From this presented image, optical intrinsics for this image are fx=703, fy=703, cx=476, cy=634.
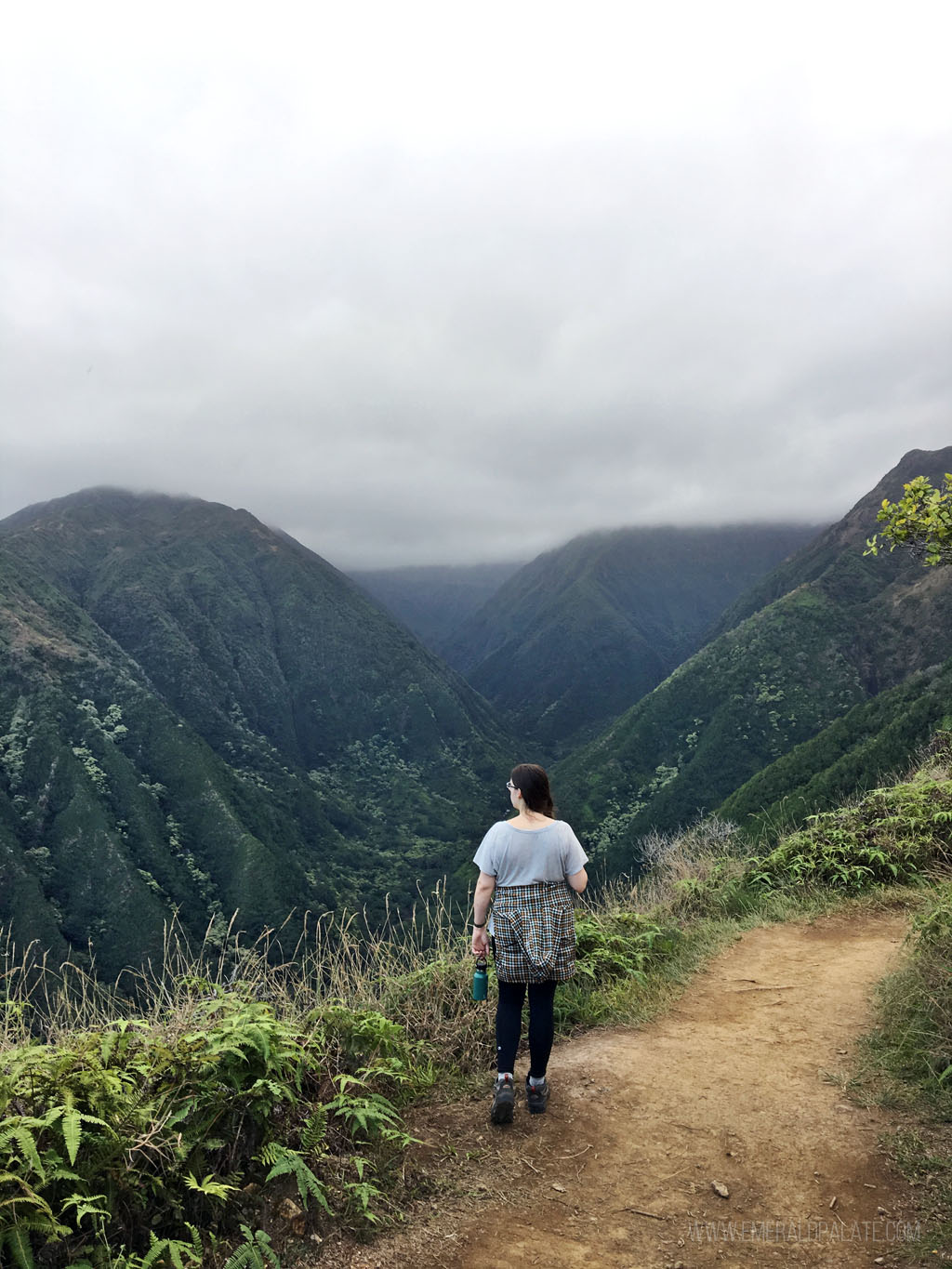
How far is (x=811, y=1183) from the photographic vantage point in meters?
3.57

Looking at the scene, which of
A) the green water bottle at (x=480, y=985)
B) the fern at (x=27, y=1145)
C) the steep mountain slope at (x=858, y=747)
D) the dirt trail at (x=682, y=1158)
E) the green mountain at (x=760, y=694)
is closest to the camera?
the fern at (x=27, y=1145)

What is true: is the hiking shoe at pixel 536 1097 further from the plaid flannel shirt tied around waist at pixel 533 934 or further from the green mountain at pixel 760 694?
the green mountain at pixel 760 694

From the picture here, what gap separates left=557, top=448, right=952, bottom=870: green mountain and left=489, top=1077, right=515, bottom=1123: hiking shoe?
75.6 meters

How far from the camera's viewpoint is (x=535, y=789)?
4.46 meters

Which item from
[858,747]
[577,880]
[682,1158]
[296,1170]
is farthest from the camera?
[858,747]

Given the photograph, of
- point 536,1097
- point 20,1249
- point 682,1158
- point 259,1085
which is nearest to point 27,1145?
point 20,1249

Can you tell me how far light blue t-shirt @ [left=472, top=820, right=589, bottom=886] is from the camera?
4324 millimetres

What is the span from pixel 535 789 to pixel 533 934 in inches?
33.8

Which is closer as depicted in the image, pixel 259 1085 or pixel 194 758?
pixel 259 1085

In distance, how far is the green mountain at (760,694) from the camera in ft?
305

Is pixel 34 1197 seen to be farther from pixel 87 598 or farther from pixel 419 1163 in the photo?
pixel 87 598

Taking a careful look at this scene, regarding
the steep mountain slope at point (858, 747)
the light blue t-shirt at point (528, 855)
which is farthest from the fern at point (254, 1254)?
the steep mountain slope at point (858, 747)

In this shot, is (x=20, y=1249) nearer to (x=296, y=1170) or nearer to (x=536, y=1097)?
(x=296, y=1170)

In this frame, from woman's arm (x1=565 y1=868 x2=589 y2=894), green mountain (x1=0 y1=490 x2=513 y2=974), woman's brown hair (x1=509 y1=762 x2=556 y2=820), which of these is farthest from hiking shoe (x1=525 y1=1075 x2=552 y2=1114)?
green mountain (x1=0 y1=490 x2=513 y2=974)
